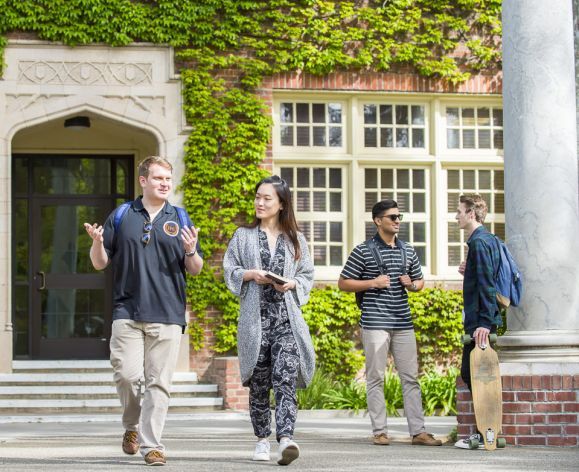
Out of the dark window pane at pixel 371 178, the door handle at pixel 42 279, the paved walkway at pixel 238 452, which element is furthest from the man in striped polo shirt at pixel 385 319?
the door handle at pixel 42 279

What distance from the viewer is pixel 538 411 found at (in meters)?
8.45

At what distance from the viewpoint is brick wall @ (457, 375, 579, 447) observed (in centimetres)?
845

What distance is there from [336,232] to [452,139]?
1.97m

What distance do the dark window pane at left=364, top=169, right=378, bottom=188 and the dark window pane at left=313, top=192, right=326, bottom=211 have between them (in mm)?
587

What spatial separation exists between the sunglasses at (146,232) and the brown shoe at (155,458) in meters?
1.27

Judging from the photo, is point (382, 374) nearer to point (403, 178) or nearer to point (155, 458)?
point (155, 458)

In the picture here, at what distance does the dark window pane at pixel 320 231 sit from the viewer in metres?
15.2

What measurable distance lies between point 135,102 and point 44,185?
191 centimetres

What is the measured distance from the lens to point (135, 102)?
47.5ft

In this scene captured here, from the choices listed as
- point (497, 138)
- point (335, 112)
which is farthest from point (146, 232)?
point (497, 138)

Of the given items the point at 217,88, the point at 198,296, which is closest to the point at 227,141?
the point at 217,88

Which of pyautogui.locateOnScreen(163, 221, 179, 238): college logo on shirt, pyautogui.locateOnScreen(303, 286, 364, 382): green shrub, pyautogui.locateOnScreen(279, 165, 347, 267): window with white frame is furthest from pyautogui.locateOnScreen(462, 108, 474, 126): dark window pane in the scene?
pyautogui.locateOnScreen(163, 221, 179, 238): college logo on shirt

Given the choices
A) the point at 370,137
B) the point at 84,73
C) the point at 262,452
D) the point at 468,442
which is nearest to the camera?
the point at 262,452

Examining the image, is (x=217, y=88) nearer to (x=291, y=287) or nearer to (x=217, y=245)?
(x=217, y=245)
